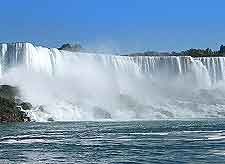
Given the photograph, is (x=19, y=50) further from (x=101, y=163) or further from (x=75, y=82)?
(x=101, y=163)

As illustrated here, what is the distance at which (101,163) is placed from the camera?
31766mm

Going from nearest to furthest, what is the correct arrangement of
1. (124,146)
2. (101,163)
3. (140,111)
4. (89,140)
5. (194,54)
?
(101,163) < (124,146) < (89,140) < (140,111) < (194,54)

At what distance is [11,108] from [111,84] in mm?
32682

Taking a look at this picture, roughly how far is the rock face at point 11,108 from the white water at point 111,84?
2375 mm

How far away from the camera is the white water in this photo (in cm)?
10106

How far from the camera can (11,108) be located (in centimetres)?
8575

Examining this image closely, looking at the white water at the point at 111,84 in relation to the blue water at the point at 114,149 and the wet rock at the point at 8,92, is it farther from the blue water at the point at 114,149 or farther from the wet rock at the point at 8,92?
the blue water at the point at 114,149

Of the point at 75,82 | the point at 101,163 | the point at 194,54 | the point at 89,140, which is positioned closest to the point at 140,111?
the point at 75,82

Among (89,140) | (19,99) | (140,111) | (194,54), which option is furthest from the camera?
(194,54)

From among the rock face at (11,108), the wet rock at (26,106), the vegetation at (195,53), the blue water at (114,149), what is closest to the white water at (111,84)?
the wet rock at (26,106)

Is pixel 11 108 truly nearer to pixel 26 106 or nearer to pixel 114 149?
pixel 26 106

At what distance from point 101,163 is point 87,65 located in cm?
8507

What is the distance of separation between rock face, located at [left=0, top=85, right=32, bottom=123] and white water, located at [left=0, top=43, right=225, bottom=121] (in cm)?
238

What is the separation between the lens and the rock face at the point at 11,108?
83875mm
